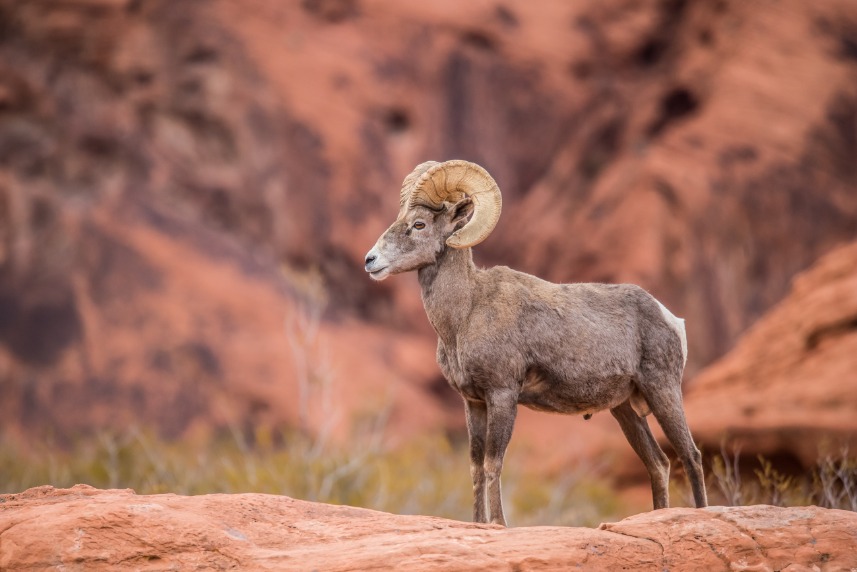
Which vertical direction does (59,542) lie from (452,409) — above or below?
below

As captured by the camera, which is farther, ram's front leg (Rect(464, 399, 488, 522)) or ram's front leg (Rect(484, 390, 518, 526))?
ram's front leg (Rect(464, 399, 488, 522))

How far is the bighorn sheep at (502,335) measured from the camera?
7828 mm

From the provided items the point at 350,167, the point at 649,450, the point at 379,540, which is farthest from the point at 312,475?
the point at 350,167

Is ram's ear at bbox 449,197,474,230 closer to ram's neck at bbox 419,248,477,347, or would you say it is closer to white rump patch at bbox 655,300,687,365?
ram's neck at bbox 419,248,477,347

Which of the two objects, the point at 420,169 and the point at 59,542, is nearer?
the point at 59,542

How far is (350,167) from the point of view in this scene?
28.0 m

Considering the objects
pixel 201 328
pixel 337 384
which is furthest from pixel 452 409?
pixel 201 328

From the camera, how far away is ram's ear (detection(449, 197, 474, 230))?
8.21 metres

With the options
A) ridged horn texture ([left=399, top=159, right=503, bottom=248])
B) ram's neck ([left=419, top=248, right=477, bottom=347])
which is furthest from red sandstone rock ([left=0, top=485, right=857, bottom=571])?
ridged horn texture ([left=399, top=159, right=503, bottom=248])

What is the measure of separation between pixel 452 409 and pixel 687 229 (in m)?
7.92

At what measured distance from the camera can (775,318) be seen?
1897cm

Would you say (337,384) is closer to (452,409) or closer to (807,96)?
(452,409)

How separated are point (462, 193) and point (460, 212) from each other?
0.50 feet

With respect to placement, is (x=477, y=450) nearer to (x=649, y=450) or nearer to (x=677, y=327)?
(x=649, y=450)
